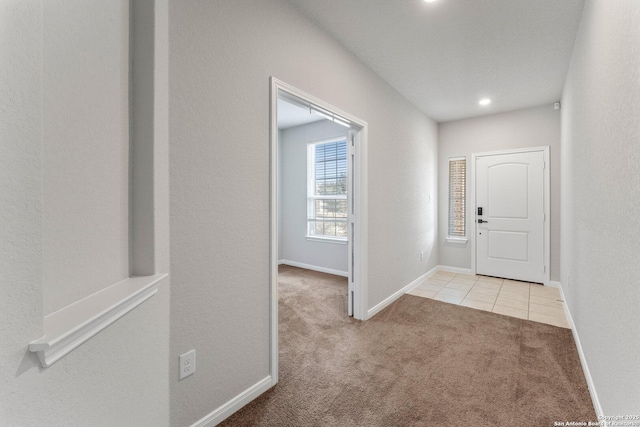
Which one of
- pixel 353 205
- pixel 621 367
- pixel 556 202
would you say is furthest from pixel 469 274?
pixel 621 367

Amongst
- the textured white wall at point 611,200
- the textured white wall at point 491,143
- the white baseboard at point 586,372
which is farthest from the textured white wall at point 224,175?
the textured white wall at point 491,143

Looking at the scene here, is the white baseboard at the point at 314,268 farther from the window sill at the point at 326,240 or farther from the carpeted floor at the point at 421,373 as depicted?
the carpeted floor at the point at 421,373

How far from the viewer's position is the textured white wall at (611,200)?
3.53 feet

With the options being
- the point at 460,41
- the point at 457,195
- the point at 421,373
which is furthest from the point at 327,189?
the point at 421,373

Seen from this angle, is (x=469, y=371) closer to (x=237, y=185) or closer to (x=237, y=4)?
(x=237, y=185)

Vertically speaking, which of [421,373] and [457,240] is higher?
[457,240]

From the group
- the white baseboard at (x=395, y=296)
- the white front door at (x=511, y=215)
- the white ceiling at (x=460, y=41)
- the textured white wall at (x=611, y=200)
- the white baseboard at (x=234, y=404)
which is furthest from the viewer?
the white front door at (x=511, y=215)

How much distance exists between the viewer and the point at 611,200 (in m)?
1.38

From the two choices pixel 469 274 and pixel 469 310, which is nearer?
pixel 469 310

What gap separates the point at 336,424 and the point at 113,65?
2.00m

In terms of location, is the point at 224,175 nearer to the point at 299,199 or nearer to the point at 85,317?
the point at 85,317

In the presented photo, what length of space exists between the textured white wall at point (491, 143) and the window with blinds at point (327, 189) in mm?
1753

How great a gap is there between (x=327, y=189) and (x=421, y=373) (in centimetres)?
362

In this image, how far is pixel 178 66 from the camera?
1417mm
